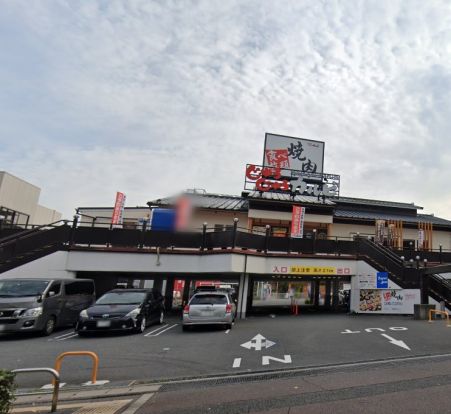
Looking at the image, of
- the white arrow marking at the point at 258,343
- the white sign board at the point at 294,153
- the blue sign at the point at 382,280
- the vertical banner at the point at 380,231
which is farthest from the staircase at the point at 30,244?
the vertical banner at the point at 380,231

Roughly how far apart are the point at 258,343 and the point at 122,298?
5.83 meters

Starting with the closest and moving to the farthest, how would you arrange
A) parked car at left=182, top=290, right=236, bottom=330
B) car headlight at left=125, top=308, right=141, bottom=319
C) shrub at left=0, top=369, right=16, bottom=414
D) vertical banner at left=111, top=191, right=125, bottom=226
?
shrub at left=0, top=369, right=16, bottom=414
car headlight at left=125, top=308, right=141, bottom=319
parked car at left=182, top=290, right=236, bottom=330
vertical banner at left=111, top=191, right=125, bottom=226

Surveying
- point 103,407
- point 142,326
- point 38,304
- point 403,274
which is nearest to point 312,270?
point 403,274

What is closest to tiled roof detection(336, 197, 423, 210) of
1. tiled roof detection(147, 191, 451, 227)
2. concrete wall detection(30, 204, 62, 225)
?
tiled roof detection(147, 191, 451, 227)

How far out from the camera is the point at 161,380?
735 centimetres

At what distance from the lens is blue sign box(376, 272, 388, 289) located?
63.7 ft

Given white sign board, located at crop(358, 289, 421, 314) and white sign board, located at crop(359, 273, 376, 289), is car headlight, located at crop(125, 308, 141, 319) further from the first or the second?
white sign board, located at crop(359, 273, 376, 289)

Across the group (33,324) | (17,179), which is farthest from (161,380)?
(17,179)

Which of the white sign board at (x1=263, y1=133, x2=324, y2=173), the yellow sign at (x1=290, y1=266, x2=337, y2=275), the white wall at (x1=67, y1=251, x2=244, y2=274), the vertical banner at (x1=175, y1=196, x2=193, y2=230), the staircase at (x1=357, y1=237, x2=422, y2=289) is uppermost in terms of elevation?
the white sign board at (x1=263, y1=133, x2=324, y2=173)

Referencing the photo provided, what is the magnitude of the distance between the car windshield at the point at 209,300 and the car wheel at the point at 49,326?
5228 millimetres

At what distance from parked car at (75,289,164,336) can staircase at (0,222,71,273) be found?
591cm

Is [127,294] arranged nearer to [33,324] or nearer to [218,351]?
[33,324]

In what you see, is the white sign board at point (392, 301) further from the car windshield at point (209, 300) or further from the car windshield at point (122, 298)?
the car windshield at point (122, 298)

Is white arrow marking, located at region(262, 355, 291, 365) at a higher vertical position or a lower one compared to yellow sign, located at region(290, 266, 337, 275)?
lower
